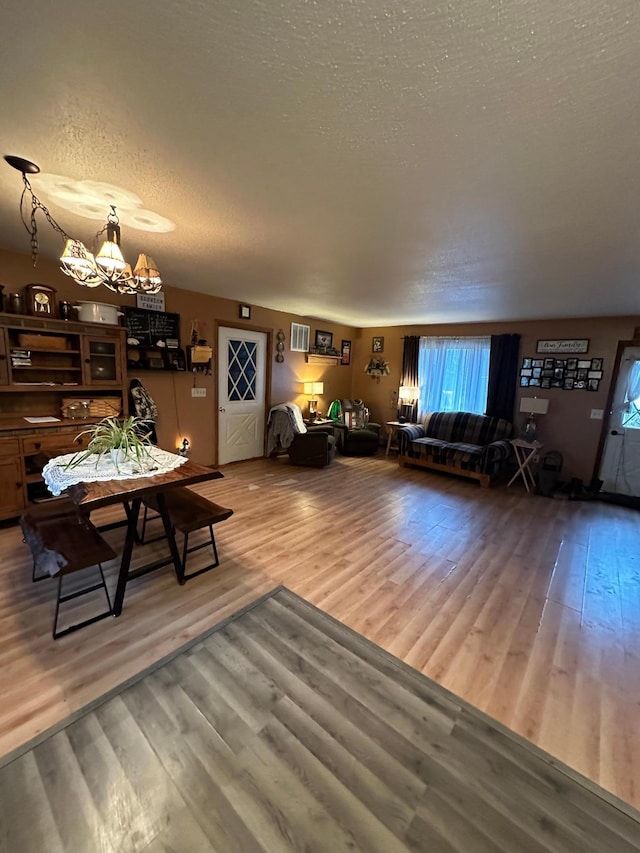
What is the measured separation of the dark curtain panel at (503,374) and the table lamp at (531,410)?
25 cm

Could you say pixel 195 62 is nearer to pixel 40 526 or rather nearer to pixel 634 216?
pixel 634 216

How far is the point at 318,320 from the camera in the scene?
630cm

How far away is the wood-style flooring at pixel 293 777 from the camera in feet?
3.76

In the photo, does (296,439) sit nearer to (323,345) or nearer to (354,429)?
(354,429)

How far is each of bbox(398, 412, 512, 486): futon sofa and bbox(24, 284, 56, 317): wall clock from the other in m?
4.78

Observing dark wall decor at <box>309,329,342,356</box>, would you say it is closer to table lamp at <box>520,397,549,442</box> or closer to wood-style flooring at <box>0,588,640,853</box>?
table lamp at <box>520,397,549,442</box>

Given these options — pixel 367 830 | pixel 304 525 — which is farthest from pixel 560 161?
pixel 304 525

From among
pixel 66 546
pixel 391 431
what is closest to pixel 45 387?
pixel 66 546

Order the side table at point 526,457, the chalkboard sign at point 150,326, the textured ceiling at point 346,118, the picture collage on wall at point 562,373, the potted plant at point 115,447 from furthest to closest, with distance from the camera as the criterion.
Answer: the side table at point 526,457 → the picture collage on wall at point 562,373 → the chalkboard sign at point 150,326 → the potted plant at point 115,447 → the textured ceiling at point 346,118

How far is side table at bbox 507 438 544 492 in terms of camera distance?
4.92 m

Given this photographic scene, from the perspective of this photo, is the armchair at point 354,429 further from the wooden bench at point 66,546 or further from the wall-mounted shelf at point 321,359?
the wooden bench at point 66,546

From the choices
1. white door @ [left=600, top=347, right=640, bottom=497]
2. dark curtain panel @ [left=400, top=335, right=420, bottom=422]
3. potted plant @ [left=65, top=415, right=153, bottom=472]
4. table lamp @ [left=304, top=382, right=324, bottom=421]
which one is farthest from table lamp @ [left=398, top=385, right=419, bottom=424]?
potted plant @ [left=65, top=415, right=153, bottom=472]

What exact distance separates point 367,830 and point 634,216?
3.02 meters

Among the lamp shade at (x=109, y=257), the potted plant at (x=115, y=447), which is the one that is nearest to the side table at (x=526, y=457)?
the potted plant at (x=115, y=447)
